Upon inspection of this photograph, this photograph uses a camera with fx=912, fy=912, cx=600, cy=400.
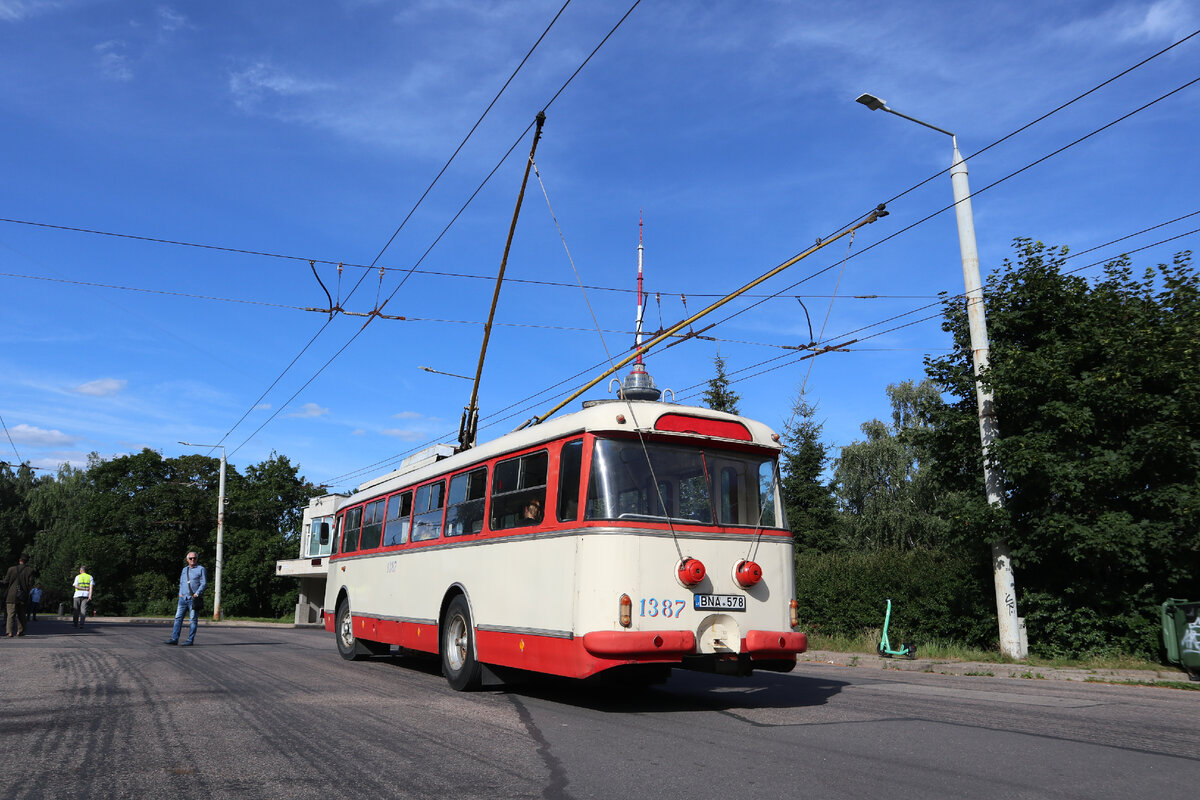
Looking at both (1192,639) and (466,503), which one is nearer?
(466,503)

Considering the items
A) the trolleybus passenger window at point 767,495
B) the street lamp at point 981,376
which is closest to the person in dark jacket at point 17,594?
the trolleybus passenger window at point 767,495

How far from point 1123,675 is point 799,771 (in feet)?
34.3

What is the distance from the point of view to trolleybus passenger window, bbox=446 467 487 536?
1057 cm

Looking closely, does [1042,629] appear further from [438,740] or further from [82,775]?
[82,775]

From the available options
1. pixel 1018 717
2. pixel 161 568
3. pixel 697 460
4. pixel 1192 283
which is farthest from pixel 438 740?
pixel 161 568

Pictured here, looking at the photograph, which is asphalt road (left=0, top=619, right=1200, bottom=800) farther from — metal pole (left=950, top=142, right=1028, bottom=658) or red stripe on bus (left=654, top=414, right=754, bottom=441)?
metal pole (left=950, top=142, right=1028, bottom=658)

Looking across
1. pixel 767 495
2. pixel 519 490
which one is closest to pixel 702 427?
pixel 767 495

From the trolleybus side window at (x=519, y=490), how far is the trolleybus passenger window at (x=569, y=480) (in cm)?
31

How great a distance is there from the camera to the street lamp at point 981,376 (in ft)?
52.2

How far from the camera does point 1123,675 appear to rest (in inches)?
537

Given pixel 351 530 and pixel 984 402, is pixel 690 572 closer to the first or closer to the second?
pixel 351 530

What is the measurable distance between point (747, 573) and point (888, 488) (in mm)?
38209

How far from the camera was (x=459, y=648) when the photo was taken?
10680mm

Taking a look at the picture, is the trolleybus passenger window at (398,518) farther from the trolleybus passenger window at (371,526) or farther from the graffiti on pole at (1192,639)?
the graffiti on pole at (1192,639)
